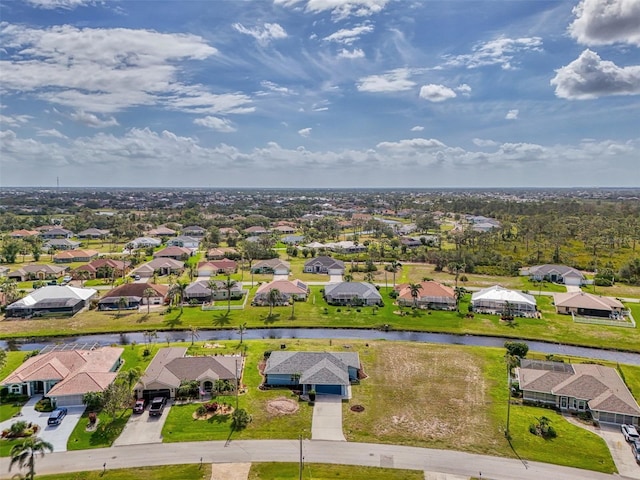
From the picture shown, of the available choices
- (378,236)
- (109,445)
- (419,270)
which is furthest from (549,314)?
(378,236)

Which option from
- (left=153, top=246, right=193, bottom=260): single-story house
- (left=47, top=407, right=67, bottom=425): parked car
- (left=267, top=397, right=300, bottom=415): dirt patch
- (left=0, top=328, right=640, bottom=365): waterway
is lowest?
(left=0, top=328, right=640, bottom=365): waterway

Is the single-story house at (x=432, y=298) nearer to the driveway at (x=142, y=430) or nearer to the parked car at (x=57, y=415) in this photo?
the driveway at (x=142, y=430)

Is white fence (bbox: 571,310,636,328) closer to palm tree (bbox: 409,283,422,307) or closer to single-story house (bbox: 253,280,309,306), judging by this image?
palm tree (bbox: 409,283,422,307)

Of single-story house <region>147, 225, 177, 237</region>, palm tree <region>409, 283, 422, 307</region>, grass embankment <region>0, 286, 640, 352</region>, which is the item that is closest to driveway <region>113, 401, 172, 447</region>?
grass embankment <region>0, 286, 640, 352</region>

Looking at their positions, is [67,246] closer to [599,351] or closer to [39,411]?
[39,411]

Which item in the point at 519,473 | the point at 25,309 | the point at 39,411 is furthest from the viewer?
the point at 25,309

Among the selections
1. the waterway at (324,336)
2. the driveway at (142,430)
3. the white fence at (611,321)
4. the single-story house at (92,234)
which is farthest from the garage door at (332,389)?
the single-story house at (92,234)
